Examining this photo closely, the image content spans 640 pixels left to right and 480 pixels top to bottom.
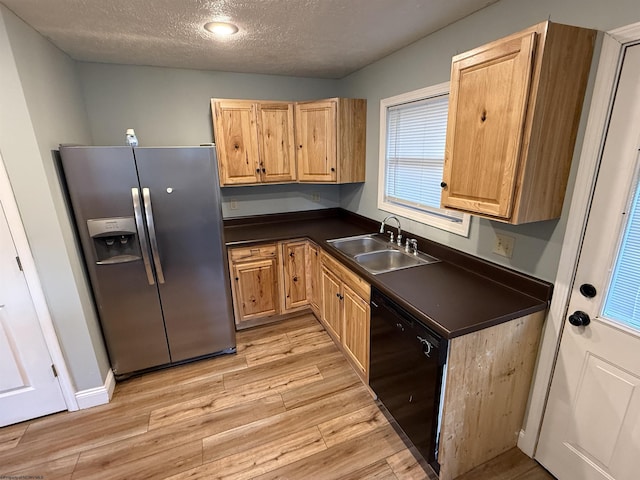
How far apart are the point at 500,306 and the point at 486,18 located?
4.96ft

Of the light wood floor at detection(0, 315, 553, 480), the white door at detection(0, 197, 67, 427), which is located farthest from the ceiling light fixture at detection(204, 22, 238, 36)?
the light wood floor at detection(0, 315, 553, 480)

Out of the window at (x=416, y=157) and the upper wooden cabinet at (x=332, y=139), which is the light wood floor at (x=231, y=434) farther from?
the upper wooden cabinet at (x=332, y=139)

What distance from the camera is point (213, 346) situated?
8.22 ft

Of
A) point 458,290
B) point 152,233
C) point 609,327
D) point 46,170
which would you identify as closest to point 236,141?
point 152,233

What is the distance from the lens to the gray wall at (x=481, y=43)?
3.98 feet

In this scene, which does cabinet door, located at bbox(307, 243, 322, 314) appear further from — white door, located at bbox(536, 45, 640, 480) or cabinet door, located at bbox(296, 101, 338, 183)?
white door, located at bbox(536, 45, 640, 480)

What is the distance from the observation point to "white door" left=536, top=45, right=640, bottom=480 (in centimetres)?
115

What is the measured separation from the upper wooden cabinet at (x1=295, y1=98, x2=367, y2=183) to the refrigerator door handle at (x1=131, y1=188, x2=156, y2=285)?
1.51 metres

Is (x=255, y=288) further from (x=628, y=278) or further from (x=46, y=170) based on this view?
(x=628, y=278)

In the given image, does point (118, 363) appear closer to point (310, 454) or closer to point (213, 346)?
point (213, 346)

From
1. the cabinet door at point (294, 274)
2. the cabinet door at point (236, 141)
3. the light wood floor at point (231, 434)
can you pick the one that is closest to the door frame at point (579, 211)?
the light wood floor at point (231, 434)

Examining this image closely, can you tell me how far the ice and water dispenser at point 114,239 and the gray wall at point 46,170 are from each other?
0.13 metres

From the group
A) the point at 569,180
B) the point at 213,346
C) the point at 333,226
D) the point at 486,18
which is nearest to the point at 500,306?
the point at 569,180

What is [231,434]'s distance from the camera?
1.84m
